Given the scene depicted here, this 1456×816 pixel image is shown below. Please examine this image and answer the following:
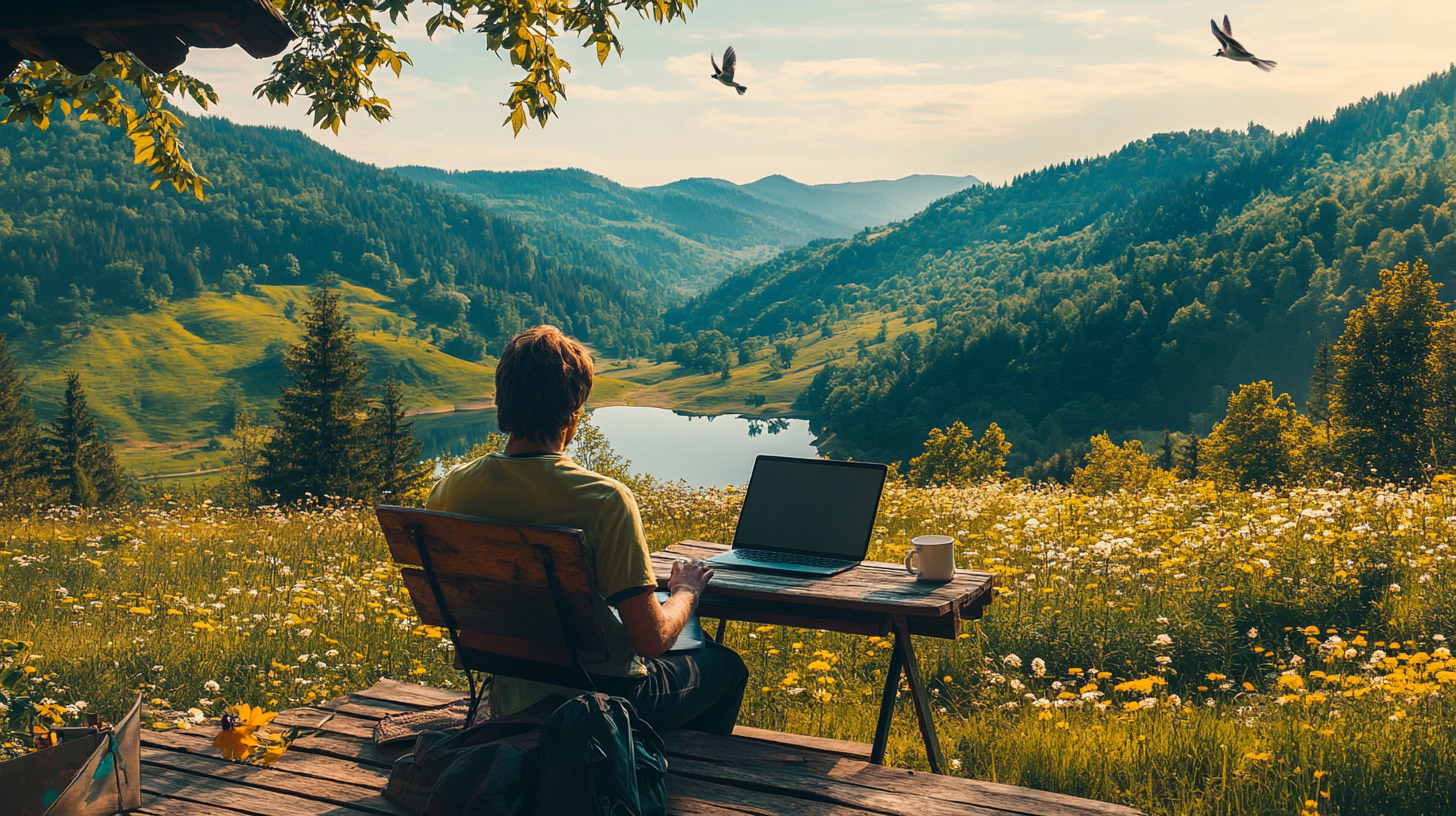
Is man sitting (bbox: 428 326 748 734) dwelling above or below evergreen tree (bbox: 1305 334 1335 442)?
above

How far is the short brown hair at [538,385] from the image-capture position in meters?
2.98

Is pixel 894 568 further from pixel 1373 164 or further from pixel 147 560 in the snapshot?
pixel 1373 164

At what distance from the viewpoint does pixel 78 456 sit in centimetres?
5531

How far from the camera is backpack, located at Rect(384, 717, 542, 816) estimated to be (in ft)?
8.48

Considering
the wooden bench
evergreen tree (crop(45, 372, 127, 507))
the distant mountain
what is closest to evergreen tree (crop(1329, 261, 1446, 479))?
the wooden bench

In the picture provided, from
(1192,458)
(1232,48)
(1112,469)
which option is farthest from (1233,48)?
(1192,458)

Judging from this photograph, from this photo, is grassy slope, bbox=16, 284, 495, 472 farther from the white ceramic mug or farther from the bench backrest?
the white ceramic mug

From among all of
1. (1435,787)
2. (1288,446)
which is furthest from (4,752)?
(1288,446)

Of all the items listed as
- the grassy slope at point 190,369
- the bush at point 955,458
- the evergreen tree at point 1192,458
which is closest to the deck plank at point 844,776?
the bush at point 955,458

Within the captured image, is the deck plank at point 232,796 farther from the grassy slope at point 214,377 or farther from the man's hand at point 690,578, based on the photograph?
the grassy slope at point 214,377

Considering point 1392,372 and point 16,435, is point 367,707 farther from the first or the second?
point 16,435

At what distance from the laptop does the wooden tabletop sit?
127mm

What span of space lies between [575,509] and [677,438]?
134 metres

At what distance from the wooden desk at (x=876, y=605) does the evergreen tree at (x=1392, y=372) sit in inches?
1920
